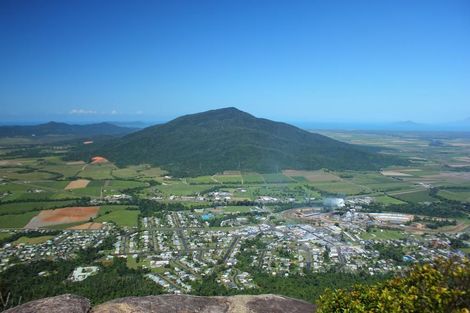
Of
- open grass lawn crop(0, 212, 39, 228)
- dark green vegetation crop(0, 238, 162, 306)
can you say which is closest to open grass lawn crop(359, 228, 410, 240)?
dark green vegetation crop(0, 238, 162, 306)

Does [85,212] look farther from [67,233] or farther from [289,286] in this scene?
[289,286]

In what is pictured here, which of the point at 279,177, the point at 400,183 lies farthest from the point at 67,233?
the point at 400,183

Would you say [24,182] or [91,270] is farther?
[24,182]

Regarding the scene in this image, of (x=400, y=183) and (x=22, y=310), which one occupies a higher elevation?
(x=22, y=310)

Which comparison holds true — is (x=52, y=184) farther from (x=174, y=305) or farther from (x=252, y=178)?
(x=174, y=305)

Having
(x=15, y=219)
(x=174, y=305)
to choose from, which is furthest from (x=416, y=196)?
(x=174, y=305)

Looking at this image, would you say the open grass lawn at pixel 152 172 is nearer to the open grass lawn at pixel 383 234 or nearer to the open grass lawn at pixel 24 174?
the open grass lawn at pixel 24 174

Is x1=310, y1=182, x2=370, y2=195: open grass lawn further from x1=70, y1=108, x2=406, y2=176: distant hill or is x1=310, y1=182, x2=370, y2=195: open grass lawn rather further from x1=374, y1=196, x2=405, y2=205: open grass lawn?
x1=70, y1=108, x2=406, y2=176: distant hill
